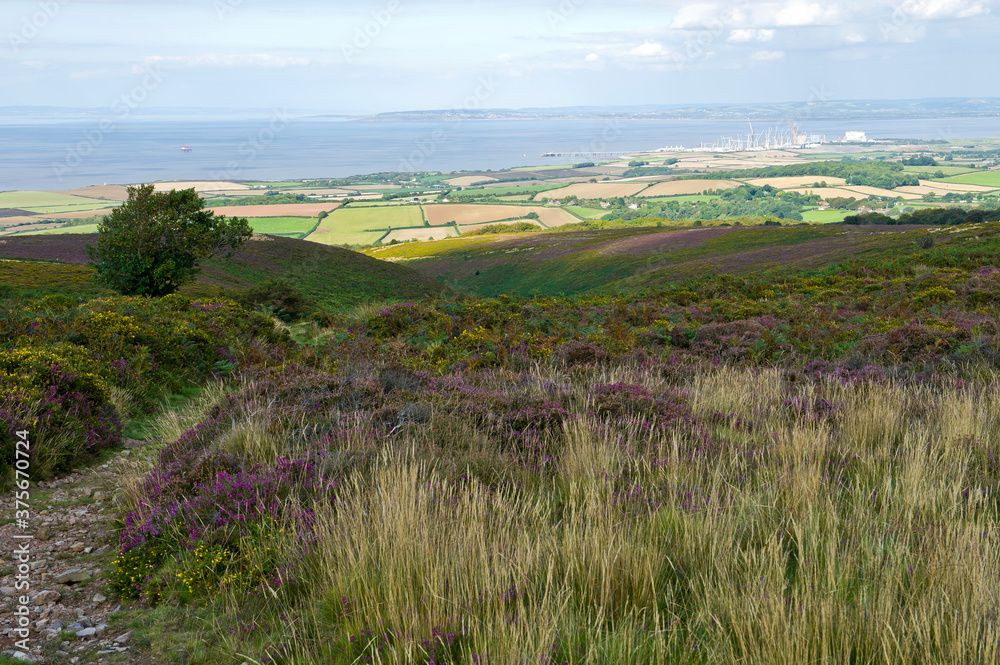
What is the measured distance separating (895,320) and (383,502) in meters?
12.6

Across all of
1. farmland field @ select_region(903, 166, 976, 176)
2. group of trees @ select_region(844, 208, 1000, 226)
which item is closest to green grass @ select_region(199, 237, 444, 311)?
group of trees @ select_region(844, 208, 1000, 226)

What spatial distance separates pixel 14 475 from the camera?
5.35m

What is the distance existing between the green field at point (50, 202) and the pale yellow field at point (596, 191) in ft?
350

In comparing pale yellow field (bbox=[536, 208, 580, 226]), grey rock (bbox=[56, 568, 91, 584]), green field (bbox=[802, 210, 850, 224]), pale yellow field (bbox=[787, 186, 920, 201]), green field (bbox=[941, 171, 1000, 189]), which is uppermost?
green field (bbox=[941, 171, 1000, 189])

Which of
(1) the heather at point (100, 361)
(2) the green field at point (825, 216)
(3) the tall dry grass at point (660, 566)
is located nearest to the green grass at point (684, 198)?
(2) the green field at point (825, 216)

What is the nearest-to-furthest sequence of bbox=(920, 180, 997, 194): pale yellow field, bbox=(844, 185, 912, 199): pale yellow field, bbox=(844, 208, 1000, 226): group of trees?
bbox=(844, 208, 1000, 226): group of trees → bbox=(920, 180, 997, 194): pale yellow field → bbox=(844, 185, 912, 199): pale yellow field

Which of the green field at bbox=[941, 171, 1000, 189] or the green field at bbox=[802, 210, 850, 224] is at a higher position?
the green field at bbox=[941, 171, 1000, 189]

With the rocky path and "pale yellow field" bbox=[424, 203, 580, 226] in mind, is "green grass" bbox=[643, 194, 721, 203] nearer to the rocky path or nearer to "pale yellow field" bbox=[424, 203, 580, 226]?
"pale yellow field" bbox=[424, 203, 580, 226]

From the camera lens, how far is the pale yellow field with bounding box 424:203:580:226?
120 metres

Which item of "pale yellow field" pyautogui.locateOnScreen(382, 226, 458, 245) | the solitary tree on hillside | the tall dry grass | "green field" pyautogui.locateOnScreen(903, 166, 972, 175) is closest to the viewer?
the tall dry grass

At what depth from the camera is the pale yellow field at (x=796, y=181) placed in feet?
571

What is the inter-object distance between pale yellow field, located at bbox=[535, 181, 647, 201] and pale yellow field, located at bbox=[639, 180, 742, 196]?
4233 millimetres

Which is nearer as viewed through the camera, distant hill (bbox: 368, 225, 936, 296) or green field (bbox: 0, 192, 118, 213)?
distant hill (bbox: 368, 225, 936, 296)

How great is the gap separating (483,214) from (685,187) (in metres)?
83.4
